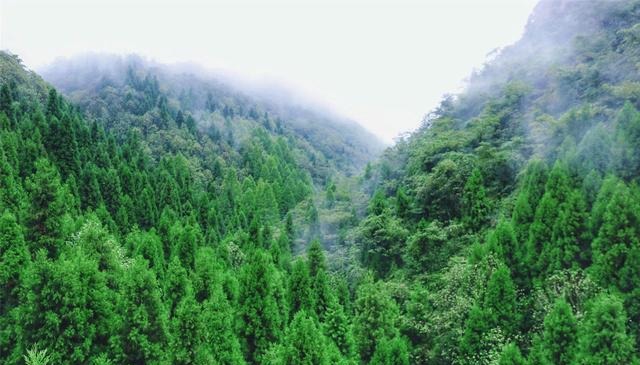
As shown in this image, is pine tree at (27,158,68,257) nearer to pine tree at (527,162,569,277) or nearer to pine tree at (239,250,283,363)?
pine tree at (239,250,283,363)

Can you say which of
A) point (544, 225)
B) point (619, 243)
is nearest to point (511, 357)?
point (619, 243)

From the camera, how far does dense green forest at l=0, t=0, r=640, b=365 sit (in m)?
23.0

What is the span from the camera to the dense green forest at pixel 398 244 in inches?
906

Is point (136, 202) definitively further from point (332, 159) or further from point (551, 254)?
point (332, 159)

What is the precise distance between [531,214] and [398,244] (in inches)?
525

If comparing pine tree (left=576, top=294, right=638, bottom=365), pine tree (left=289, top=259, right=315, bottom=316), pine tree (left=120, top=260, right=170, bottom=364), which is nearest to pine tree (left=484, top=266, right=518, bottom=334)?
pine tree (left=576, top=294, right=638, bottom=365)

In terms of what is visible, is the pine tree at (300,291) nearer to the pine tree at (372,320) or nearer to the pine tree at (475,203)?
the pine tree at (372,320)

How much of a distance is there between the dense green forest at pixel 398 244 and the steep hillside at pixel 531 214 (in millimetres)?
132

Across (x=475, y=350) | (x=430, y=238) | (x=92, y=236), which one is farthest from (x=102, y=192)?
(x=475, y=350)

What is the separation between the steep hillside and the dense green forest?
13 cm

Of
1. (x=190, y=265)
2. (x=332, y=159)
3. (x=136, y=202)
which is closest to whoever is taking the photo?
(x=190, y=265)

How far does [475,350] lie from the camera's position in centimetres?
2681

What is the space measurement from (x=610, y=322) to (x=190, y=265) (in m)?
25.0

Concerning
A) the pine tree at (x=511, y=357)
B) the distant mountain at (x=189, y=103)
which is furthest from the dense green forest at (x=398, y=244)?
the distant mountain at (x=189, y=103)
